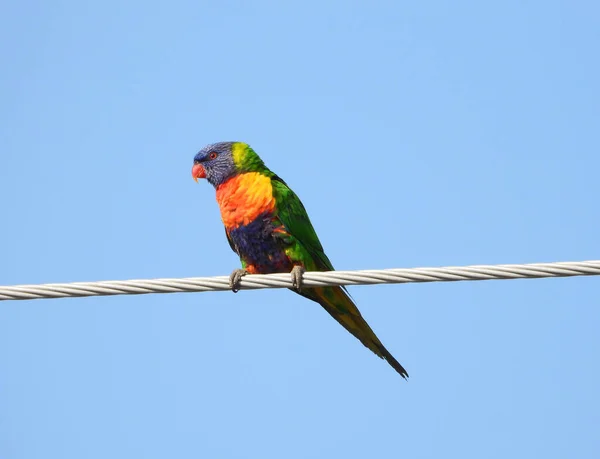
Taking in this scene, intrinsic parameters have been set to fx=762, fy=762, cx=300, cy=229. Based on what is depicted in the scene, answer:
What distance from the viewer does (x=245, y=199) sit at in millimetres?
5836

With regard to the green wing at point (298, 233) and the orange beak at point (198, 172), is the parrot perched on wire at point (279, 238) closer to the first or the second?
the green wing at point (298, 233)

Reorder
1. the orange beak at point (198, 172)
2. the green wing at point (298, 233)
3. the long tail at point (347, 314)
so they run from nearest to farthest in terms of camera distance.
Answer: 1. the long tail at point (347, 314)
2. the green wing at point (298, 233)
3. the orange beak at point (198, 172)

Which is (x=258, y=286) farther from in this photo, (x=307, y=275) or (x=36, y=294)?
(x=36, y=294)

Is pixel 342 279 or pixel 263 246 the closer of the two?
pixel 342 279

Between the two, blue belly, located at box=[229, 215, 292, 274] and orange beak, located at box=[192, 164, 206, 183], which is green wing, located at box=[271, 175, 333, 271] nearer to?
blue belly, located at box=[229, 215, 292, 274]

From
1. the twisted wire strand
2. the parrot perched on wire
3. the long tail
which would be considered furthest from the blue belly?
the twisted wire strand

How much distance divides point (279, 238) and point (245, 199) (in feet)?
1.44

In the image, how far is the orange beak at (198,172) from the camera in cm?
670

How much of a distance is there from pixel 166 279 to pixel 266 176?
2.26m

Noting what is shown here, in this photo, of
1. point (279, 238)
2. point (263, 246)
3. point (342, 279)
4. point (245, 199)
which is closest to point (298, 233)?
point (279, 238)

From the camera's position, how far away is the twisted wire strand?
361 cm

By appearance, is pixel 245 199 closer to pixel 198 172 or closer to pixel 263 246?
pixel 263 246

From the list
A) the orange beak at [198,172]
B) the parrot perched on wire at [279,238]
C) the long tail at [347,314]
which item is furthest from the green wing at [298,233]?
the orange beak at [198,172]

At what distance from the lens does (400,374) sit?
5.37 meters
